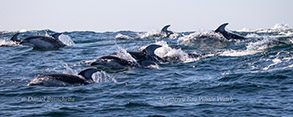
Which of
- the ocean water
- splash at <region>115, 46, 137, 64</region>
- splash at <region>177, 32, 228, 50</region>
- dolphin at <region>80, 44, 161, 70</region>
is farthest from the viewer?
splash at <region>177, 32, 228, 50</region>

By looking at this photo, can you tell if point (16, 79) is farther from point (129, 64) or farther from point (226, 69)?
point (226, 69)

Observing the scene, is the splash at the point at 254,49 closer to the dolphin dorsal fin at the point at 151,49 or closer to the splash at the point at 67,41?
the dolphin dorsal fin at the point at 151,49

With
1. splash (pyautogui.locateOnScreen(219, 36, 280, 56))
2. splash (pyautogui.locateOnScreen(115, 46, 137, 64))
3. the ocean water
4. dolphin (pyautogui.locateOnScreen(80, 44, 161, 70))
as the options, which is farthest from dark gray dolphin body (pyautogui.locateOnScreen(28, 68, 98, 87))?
splash (pyautogui.locateOnScreen(219, 36, 280, 56))

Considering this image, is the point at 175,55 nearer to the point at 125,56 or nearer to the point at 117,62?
the point at 125,56

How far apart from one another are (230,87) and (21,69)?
9.37 metres

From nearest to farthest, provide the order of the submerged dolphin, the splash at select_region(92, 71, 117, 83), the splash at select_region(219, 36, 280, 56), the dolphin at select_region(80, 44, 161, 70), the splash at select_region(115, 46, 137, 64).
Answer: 1. the splash at select_region(92, 71, 117, 83)
2. the dolphin at select_region(80, 44, 161, 70)
3. the splash at select_region(115, 46, 137, 64)
4. the splash at select_region(219, 36, 280, 56)
5. the submerged dolphin

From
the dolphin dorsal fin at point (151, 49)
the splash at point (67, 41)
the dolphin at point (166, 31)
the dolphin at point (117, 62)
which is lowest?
the dolphin at point (117, 62)

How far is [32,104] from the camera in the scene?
10172 mm

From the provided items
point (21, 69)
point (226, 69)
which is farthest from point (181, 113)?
point (21, 69)

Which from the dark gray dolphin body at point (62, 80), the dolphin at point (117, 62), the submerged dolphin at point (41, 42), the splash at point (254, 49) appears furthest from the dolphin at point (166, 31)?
the dark gray dolphin body at point (62, 80)

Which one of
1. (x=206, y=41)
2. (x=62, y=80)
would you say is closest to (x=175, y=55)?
(x=206, y=41)

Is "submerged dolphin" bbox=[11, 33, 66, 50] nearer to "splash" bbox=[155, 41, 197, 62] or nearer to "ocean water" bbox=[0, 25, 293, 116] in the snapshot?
"ocean water" bbox=[0, 25, 293, 116]

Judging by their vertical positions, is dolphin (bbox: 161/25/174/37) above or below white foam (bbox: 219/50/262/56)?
above

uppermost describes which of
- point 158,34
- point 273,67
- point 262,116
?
point 158,34
